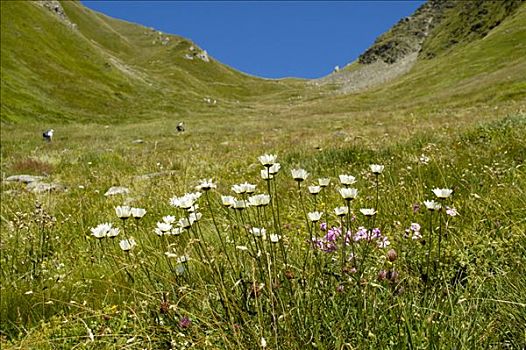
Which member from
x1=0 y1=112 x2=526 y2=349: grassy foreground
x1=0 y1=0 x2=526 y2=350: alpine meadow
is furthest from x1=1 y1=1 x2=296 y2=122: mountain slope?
x1=0 y1=112 x2=526 y2=349: grassy foreground

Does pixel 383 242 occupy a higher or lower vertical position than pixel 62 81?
lower

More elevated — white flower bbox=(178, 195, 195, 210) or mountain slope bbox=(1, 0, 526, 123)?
mountain slope bbox=(1, 0, 526, 123)

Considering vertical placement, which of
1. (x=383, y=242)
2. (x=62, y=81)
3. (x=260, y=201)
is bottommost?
(x=383, y=242)

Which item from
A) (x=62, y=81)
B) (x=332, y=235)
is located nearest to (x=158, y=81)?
(x=62, y=81)

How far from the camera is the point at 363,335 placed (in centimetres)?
215

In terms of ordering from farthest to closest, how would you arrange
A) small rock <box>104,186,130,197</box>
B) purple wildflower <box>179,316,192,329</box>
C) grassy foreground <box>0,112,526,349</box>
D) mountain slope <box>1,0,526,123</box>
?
mountain slope <box>1,0,526,123</box> < small rock <box>104,186,130,197</box> < purple wildflower <box>179,316,192,329</box> < grassy foreground <box>0,112,526,349</box>

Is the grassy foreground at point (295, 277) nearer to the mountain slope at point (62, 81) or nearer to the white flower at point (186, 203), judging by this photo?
the white flower at point (186, 203)

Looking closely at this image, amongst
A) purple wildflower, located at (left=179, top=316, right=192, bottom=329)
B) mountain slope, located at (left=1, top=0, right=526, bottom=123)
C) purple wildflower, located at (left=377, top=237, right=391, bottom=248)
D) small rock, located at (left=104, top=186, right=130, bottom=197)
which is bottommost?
purple wildflower, located at (left=179, top=316, right=192, bottom=329)

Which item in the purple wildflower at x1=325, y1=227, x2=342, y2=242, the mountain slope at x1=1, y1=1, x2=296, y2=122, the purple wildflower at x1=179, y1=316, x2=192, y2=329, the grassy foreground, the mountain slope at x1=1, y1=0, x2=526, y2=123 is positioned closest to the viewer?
the grassy foreground

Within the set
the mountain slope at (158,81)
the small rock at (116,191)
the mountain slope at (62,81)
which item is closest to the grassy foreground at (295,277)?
the small rock at (116,191)

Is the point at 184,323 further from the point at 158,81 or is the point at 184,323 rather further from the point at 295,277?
the point at 158,81

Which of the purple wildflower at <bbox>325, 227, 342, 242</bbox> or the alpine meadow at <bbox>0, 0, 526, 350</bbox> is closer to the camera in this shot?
the alpine meadow at <bbox>0, 0, 526, 350</bbox>

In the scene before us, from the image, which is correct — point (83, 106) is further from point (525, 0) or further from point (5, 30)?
point (525, 0)

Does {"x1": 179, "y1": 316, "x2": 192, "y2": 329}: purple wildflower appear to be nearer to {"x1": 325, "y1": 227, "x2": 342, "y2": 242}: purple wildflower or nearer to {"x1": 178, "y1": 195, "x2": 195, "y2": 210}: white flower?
{"x1": 178, "y1": 195, "x2": 195, "y2": 210}: white flower
